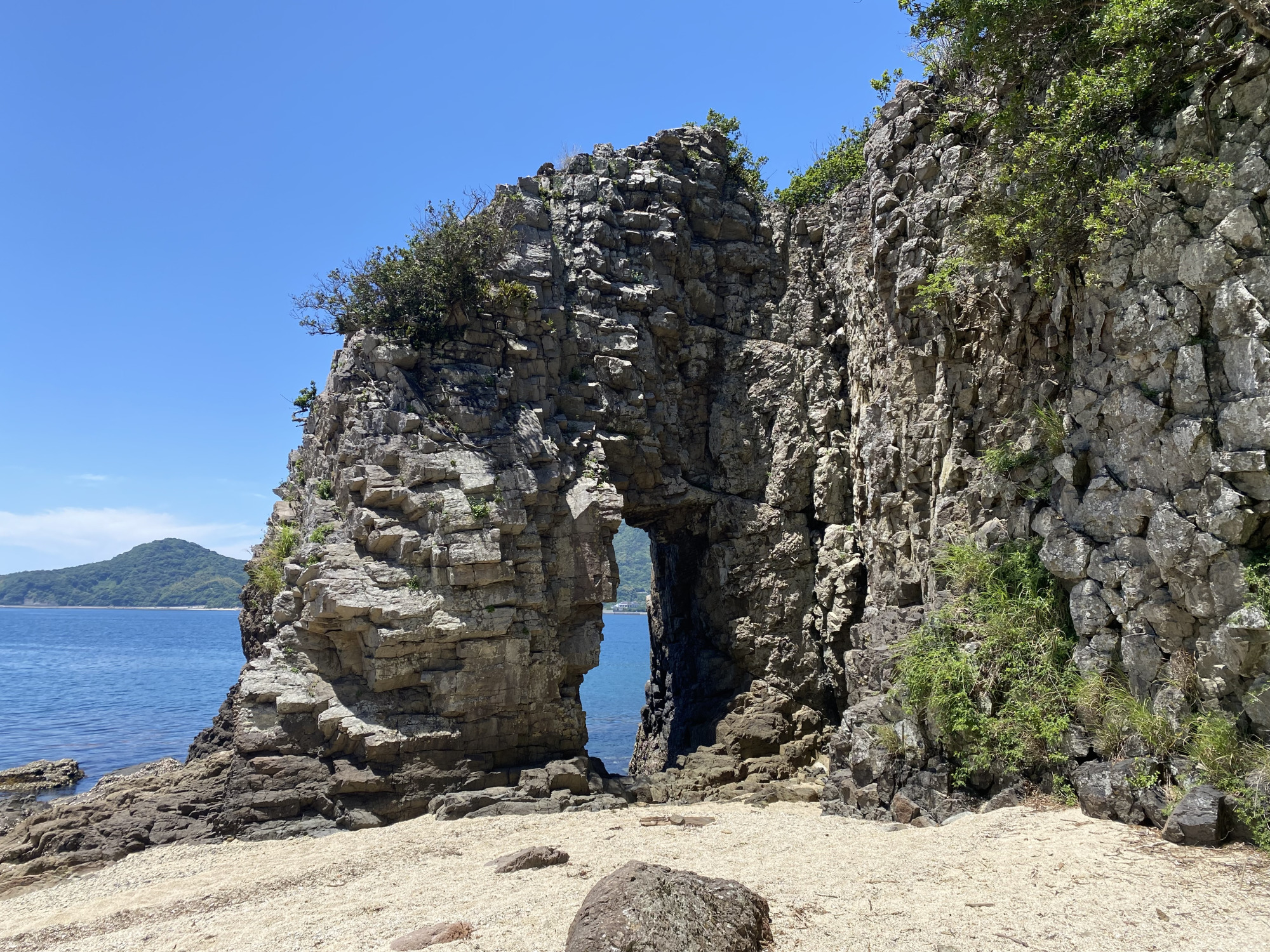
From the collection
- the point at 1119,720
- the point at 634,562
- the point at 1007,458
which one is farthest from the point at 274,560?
the point at 634,562

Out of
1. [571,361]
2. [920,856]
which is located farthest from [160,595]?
[920,856]

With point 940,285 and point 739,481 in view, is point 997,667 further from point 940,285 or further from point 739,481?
point 739,481

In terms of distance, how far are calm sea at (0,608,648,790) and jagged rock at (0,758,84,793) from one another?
0.47m

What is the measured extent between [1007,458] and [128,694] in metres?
45.4

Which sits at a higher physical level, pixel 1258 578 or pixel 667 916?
pixel 1258 578

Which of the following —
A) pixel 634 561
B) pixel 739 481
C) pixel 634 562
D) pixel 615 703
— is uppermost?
pixel 739 481

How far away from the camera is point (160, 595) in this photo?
138 metres

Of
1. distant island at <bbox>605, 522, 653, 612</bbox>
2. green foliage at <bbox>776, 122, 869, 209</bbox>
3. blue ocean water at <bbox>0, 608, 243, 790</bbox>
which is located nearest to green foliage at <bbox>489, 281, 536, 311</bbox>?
green foliage at <bbox>776, 122, 869, 209</bbox>

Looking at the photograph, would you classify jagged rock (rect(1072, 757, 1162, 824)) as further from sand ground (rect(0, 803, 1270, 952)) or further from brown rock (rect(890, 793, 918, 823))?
brown rock (rect(890, 793, 918, 823))

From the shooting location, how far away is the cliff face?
838 centimetres

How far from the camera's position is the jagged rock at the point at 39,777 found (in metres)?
19.3

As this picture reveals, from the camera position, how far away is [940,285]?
40.5ft

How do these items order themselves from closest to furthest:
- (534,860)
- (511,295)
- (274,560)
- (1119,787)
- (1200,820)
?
(1200,820), (1119,787), (534,860), (274,560), (511,295)

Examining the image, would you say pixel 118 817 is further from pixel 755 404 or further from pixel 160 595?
pixel 160 595
